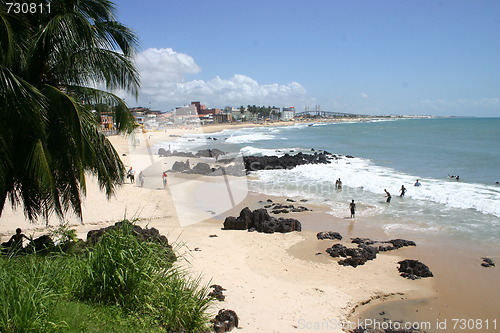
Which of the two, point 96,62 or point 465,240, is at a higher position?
point 96,62

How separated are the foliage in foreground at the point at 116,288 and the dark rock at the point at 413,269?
22.2ft

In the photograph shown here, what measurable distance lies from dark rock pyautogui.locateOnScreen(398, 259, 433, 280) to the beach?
8.6 inches

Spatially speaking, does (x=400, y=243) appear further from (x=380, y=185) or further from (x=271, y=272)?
(x=380, y=185)

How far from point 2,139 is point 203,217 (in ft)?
37.4

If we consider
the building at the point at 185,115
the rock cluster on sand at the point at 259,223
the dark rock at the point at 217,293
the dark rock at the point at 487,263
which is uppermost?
the building at the point at 185,115

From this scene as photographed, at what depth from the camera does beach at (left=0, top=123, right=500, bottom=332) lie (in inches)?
322

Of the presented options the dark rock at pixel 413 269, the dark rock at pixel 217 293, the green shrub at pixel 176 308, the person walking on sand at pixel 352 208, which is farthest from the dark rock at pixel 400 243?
the green shrub at pixel 176 308

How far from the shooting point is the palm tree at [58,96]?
579cm

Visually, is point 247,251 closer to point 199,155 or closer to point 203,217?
point 203,217

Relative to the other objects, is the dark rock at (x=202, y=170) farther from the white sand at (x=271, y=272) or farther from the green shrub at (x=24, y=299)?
the green shrub at (x=24, y=299)

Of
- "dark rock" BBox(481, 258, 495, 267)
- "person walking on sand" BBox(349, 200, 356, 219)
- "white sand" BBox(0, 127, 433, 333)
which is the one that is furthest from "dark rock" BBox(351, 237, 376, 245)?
"dark rock" BBox(481, 258, 495, 267)

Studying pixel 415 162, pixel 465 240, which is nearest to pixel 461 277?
pixel 465 240

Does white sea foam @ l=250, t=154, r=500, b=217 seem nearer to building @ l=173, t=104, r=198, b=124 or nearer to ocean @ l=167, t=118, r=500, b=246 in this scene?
ocean @ l=167, t=118, r=500, b=246

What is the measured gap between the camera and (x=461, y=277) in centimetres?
1062
